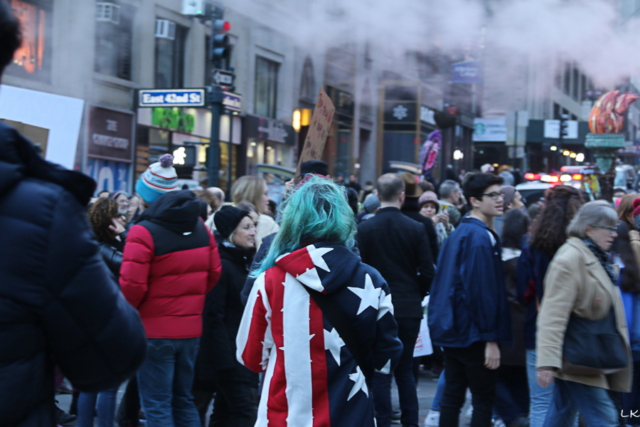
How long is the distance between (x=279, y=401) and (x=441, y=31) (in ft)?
34.4

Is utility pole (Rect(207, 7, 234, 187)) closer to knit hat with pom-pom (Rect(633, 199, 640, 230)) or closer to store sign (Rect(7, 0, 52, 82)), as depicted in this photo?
store sign (Rect(7, 0, 52, 82))

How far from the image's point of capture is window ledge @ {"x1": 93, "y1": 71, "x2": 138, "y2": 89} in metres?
15.1

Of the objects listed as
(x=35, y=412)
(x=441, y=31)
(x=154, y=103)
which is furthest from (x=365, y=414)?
(x=154, y=103)

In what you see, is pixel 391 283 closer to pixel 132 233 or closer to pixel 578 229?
pixel 578 229

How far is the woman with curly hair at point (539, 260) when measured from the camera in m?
4.47

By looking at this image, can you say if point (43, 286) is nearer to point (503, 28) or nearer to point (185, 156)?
point (185, 156)

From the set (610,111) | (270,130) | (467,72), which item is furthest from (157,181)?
(270,130)

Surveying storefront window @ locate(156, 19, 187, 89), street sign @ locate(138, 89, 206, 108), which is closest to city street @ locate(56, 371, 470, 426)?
street sign @ locate(138, 89, 206, 108)

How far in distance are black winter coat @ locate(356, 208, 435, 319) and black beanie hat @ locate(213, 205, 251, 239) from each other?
1.08m

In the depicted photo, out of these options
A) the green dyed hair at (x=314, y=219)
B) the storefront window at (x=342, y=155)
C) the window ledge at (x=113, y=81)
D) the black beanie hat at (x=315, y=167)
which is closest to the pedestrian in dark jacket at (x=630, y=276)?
the black beanie hat at (x=315, y=167)

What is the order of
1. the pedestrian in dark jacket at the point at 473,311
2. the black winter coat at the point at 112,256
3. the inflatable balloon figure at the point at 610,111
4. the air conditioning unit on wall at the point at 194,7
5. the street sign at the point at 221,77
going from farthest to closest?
the inflatable balloon figure at the point at 610,111
the street sign at the point at 221,77
the air conditioning unit on wall at the point at 194,7
the black winter coat at the point at 112,256
the pedestrian in dark jacket at the point at 473,311

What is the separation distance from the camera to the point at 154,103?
1380 cm

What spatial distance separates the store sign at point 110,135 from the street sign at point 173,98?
4.50ft

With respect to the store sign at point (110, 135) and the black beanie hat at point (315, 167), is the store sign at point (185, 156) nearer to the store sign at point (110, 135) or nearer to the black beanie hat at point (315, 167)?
the store sign at point (110, 135)
